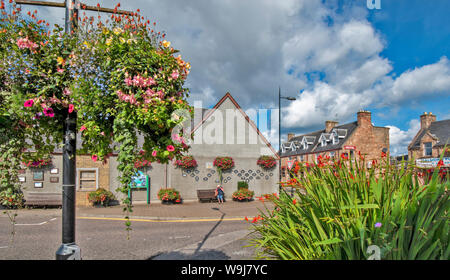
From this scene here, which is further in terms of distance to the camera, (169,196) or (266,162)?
(266,162)

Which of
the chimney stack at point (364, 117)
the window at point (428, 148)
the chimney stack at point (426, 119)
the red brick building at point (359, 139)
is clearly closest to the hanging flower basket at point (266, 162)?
the red brick building at point (359, 139)

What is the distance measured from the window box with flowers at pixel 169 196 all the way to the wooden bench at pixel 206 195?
1569 millimetres

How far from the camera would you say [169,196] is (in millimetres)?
16984

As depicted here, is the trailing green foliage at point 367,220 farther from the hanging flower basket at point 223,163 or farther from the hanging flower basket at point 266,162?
the hanging flower basket at point 266,162

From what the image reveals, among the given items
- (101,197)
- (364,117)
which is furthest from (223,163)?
(364,117)

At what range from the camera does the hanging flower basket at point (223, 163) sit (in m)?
19.2

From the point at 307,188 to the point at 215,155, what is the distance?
55.2 ft

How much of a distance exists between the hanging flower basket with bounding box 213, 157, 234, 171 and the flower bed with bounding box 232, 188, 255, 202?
6.78 ft

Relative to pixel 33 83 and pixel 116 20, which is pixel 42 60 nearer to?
pixel 33 83

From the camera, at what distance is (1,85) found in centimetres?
274

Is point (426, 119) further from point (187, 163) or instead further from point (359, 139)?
point (187, 163)

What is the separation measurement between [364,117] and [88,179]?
1350 inches
